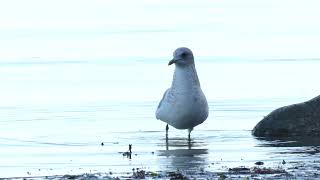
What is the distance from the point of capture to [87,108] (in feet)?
67.5

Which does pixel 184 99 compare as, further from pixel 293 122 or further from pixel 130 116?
pixel 130 116

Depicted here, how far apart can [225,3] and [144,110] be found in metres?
33.0

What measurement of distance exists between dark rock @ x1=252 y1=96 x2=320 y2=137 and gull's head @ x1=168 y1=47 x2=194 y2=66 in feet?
5.27

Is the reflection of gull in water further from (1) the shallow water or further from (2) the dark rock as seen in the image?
(2) the dark rock

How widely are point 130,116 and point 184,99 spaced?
340cm

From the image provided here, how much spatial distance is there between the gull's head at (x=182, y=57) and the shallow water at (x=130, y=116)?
→ 4.09 ft

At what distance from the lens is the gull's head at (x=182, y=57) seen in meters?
16.5

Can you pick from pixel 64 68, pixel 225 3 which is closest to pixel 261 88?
pixel 64 68

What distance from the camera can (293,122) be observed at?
1684 centimetres

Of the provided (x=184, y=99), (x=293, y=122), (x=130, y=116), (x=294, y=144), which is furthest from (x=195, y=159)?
(x=130, y=116)

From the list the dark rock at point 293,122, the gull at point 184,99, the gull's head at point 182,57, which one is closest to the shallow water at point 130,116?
the gull at point 184,99

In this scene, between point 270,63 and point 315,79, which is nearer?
point 315,79

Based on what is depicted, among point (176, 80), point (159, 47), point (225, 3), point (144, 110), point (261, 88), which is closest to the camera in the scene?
point (176, 80)

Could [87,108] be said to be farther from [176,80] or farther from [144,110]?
[176,80]
